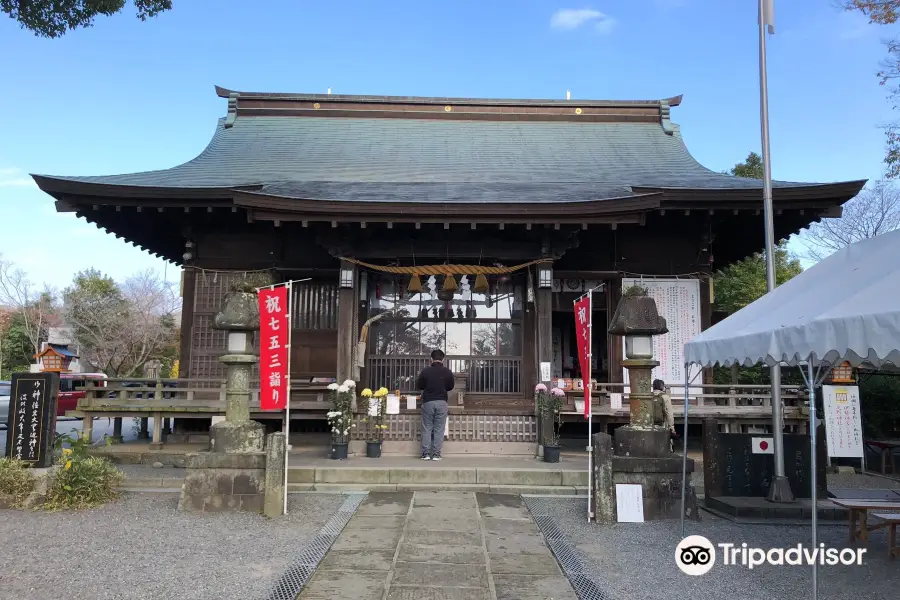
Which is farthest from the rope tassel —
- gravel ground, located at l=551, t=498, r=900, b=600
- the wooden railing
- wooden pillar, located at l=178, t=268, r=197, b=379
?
wooden pillar, located at l=178, t=268, r=197, b=379

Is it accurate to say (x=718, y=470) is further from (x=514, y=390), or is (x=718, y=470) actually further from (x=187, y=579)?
(x=187, y=579)

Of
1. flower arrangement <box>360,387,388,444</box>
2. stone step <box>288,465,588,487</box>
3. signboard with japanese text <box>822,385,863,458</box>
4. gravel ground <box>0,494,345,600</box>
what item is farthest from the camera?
flower arrangement <box>360,387,388,444</box>

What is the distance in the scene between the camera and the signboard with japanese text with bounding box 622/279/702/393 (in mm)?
11391

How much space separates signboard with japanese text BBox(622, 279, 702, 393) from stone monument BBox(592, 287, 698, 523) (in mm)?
4395

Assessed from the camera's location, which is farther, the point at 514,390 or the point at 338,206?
the point at 514,390

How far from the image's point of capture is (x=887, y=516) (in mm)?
5496

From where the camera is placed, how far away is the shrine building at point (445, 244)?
1000 cm

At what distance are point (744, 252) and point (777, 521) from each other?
26.3 ft

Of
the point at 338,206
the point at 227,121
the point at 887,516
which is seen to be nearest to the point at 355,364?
the point at 338,206

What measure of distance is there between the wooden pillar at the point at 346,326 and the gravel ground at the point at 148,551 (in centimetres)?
319

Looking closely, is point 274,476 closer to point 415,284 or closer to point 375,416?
point 375,416

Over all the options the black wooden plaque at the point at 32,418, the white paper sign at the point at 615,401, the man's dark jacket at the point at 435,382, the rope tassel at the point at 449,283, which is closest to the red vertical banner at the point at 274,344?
the man's dark jacket at the point at 435,382

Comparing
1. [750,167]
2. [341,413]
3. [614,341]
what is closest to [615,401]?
[614,341]

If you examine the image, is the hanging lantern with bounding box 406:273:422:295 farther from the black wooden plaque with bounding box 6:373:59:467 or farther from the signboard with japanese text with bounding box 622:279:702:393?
the black wooden plaque with bounding box 6:373:59:467
